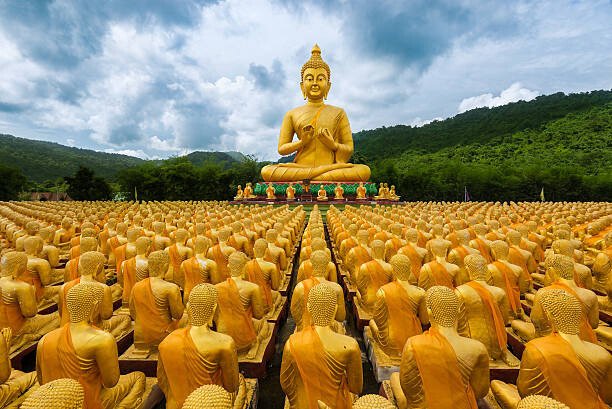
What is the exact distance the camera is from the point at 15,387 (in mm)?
2617

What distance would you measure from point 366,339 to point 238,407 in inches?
73.6

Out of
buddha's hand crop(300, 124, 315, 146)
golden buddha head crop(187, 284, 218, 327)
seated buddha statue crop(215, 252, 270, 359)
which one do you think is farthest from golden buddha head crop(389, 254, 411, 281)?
buddha's hand crop(300, 124, 315, 146)

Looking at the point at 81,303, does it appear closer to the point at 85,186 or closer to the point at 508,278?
the point at 508,278

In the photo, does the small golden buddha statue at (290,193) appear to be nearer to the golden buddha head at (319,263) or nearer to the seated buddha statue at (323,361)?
the golden buddha head at (319,263)

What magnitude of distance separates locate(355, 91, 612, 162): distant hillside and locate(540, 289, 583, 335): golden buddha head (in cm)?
5102

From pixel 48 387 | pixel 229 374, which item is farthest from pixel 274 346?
pixel 48 387

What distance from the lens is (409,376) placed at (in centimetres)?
228

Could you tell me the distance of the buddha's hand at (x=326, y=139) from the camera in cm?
1930

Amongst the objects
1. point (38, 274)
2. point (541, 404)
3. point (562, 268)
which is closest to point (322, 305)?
point (541, 404)

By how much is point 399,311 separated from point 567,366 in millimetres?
1494

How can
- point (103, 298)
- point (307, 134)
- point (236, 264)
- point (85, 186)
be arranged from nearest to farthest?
1. point (103, 298)
2. point (236, 264)
3. point (307, 134)
4. point (85, 186)

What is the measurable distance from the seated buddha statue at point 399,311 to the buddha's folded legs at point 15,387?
2936 mm

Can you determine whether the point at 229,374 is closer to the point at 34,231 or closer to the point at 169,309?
the point at 169,309

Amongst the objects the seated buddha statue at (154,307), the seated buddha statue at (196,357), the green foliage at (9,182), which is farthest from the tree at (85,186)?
the seated buddha statue at (196,357)
